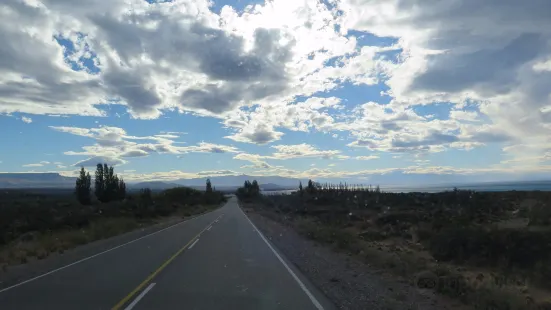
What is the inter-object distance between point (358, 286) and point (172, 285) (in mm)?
4472

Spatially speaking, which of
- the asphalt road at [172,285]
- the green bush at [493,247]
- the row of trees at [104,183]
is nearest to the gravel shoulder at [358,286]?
the asphalt road at [172,285]

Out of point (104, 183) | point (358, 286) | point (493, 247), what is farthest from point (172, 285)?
point (104, 183)

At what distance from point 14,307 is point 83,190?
368 feet

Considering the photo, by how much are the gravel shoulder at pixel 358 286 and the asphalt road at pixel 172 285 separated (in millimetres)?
429

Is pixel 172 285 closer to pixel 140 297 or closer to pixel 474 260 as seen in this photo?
pixel 140 297

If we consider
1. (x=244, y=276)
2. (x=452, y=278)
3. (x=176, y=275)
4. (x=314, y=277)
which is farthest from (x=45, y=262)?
(x=452, y=278)

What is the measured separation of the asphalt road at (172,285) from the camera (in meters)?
9.58

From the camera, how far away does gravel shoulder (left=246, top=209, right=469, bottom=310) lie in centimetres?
1005

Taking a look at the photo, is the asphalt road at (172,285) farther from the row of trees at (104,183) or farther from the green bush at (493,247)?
the row of trees at (104,183)

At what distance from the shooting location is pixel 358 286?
12.1 meters

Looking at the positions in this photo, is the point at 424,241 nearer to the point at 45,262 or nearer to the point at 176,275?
the point at 176,275

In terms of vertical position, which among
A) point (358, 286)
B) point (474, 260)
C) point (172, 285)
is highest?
point (172, 285)

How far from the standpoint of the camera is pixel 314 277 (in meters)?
13.3

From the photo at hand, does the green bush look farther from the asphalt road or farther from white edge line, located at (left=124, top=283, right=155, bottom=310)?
white edge line, located at (left=124, top=283, right=155, bottom=310)
